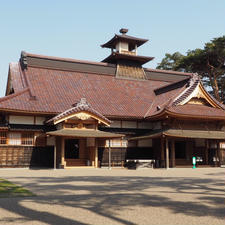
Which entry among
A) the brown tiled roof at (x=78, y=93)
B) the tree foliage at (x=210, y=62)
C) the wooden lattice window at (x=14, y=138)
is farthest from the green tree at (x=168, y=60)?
the wooden lattice window at (x=14, y=138)

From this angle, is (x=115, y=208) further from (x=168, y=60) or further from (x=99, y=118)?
(x=168, y=60)

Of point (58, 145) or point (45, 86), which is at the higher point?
point (45, 86)

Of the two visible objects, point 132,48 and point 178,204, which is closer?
point 178,204

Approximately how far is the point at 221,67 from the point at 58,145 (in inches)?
1126

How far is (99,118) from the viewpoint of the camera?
918 inches

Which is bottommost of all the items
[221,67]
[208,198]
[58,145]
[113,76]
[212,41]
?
[208,198]

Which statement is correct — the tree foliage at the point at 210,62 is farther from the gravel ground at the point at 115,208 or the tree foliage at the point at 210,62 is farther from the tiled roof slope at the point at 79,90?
the gravel ground at the point at 115,208

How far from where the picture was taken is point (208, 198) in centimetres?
845

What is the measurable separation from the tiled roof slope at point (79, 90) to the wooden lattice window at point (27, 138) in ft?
6.93

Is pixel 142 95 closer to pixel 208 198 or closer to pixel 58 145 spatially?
pixel 58 145

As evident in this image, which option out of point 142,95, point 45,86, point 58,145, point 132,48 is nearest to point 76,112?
point 58,145

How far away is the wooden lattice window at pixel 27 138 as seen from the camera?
23328 millimetres

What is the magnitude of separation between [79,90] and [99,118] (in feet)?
19.1

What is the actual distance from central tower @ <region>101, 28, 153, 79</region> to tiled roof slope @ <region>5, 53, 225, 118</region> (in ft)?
3.54
